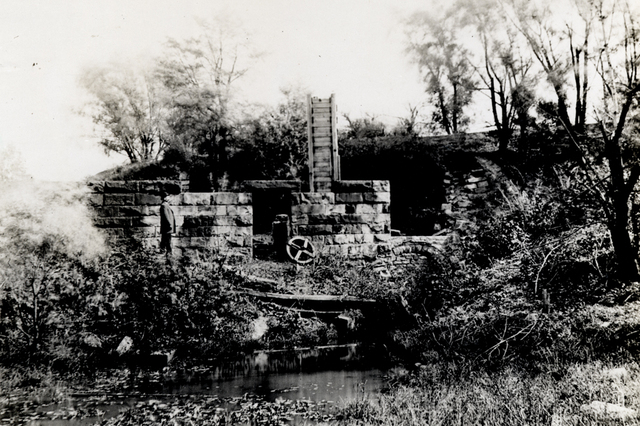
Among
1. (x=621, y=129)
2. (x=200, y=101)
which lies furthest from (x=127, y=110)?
(x=621, y=129)

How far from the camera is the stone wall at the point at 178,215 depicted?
24.7ft

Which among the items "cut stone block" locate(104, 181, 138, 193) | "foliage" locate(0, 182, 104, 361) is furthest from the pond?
"cut stone block" locate(104, 181, 138, 193)

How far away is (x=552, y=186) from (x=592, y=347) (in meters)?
4.47

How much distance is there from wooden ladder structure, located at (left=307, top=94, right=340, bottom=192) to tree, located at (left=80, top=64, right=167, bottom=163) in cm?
299

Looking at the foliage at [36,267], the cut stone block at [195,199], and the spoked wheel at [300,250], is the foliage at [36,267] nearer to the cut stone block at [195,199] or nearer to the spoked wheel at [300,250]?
the cut stone block at [195,199]

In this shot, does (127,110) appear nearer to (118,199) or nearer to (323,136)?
(118,199)

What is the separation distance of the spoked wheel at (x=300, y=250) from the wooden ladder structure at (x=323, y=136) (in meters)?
1.58

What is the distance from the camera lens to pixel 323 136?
33.0ft

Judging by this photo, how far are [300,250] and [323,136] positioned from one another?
2929 millimetres

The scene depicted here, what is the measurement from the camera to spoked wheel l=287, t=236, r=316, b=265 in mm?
8172

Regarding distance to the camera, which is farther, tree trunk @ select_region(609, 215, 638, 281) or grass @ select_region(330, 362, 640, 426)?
tree trunk @ select_region(609, 215, 638, 281)

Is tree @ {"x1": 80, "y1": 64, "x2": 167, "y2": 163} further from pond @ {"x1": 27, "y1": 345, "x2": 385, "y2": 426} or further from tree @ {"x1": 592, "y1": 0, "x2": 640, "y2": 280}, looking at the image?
tree @ {"x1": 592, "y1": 0, "x2": 640, "y2": 280}

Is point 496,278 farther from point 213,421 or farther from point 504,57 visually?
point 213,421

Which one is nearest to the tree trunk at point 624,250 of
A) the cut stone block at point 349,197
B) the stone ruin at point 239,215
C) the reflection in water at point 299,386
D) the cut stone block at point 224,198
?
the reflection in water at point 299,386
